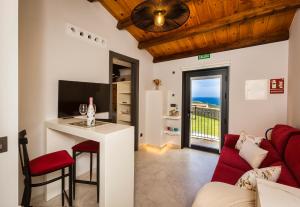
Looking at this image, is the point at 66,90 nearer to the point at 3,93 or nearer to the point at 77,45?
the point at 77,45

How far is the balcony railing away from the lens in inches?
153

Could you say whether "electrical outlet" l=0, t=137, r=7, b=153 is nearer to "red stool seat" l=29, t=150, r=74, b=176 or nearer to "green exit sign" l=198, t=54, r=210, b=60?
"red stool seat" l=29, t=150, r=74, b=176

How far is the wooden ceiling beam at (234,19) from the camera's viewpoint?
226 centimetres

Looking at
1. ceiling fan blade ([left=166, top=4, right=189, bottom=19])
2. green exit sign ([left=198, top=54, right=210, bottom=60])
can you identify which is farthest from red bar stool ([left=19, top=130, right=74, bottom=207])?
green exit sign ([left=198, top=54, right=210, bottom=60])

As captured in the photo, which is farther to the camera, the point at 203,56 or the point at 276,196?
the point at 203,56

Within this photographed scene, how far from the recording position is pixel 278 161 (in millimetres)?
1823

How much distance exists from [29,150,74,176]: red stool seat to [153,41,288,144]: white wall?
3.34 meters

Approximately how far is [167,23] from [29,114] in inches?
82.2

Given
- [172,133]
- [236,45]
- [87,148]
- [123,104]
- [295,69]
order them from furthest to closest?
[123,104]
[172,133]
[236,45]
[295,69]
[87,148]

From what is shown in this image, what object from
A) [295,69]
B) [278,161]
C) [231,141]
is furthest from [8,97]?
[295,69]

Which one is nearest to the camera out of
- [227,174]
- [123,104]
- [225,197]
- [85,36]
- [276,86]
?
[225,197]

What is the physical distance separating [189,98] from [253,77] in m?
1.49

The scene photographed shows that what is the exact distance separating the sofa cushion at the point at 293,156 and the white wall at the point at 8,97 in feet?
7.17

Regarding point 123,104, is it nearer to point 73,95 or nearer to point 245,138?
point 73,95
